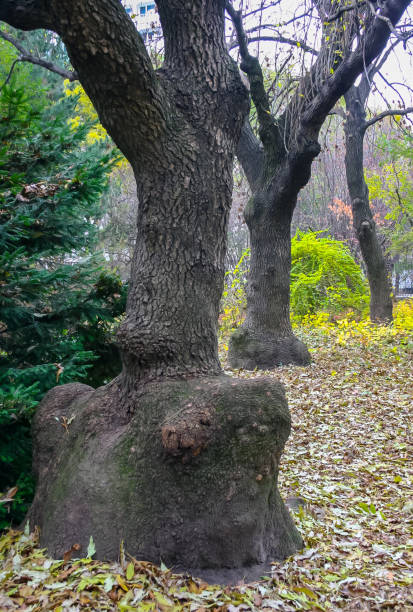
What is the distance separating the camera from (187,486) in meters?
2.46

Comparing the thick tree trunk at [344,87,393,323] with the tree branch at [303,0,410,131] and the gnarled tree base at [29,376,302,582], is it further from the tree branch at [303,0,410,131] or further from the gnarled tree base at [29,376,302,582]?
the gnarled tree base at [29,376,302,582]

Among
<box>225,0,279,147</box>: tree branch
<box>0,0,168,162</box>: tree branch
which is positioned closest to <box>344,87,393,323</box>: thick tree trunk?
<box>225,0,279,147</box>: tree branch

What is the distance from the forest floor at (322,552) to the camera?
223 cm

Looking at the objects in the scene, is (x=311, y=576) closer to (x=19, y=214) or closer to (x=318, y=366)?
(x=19, y=214)

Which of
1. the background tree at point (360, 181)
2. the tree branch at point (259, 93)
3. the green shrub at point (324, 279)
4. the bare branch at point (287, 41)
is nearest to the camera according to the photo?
the bare branch at point (287, 41)

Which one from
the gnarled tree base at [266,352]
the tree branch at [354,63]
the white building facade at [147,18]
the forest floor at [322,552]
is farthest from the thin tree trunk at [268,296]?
the white building facade at [147,18]

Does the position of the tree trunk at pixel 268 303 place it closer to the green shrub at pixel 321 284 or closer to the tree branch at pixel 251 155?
the tree branch at pixel 251 155

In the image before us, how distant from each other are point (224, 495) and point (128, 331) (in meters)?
1.12

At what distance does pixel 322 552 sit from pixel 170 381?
1.34 metres

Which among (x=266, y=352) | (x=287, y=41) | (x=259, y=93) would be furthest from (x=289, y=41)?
(x=266, y=352)

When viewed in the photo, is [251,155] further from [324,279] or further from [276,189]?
[324,279]

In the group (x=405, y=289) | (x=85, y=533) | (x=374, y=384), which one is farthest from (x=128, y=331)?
(x=405, y=289)

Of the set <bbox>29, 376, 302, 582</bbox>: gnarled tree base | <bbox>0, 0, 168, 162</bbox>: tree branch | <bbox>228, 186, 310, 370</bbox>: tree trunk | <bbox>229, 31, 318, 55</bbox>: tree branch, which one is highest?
<bbox>229, 31, 318, 55</bbox>: tree branch

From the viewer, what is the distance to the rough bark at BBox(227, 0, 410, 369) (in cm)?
671
